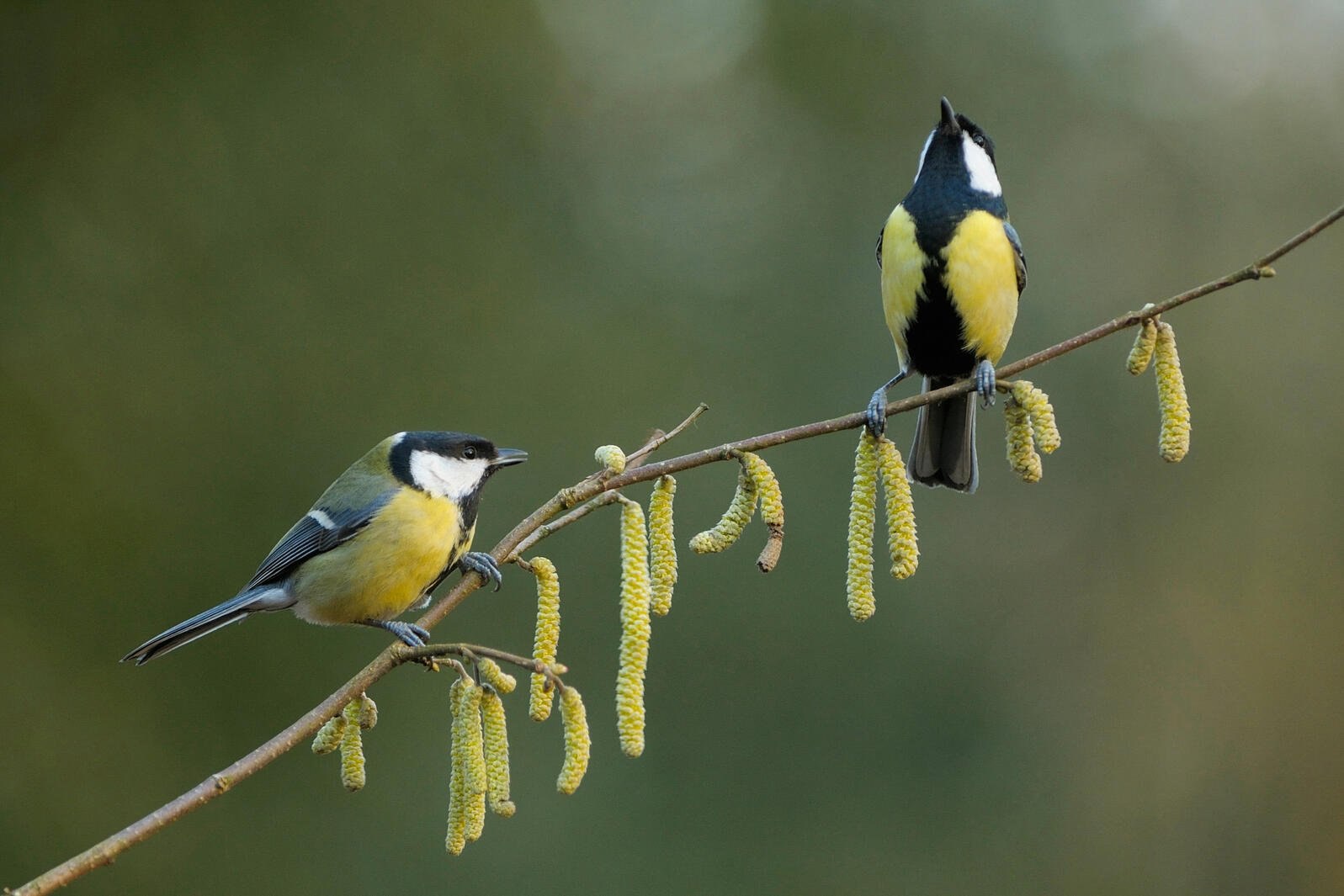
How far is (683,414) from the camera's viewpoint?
8.00m

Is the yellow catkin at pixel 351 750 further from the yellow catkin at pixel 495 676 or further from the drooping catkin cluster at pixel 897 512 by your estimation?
the drooping catkin cluster at pixel 897 512

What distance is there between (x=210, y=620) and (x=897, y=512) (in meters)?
1.41

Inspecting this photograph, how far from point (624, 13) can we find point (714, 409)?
3.70 meters

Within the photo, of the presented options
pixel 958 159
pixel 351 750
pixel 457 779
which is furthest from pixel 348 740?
Result: pixel 958 159

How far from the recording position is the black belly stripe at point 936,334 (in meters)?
2.98

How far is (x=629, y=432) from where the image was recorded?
25.6 ft

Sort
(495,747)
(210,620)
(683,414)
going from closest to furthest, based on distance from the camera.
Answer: (495,747) < (210,620) < (683,414)

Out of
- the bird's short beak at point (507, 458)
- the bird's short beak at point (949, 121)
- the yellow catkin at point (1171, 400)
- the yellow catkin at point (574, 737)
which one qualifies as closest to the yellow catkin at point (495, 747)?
the yellow catkin at point (574, 737)

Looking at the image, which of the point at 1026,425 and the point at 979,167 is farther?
the point at 979,167

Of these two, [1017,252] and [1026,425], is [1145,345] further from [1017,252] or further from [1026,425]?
[1017,252]

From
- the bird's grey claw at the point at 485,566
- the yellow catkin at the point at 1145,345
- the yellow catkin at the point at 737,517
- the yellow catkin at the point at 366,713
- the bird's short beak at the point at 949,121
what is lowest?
the yellow catkin at the point at 366,713

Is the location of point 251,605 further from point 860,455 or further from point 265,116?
point 265,116

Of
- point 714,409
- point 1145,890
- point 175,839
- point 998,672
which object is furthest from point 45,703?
point 1145,890

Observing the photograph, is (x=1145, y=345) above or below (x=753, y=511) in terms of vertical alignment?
above
